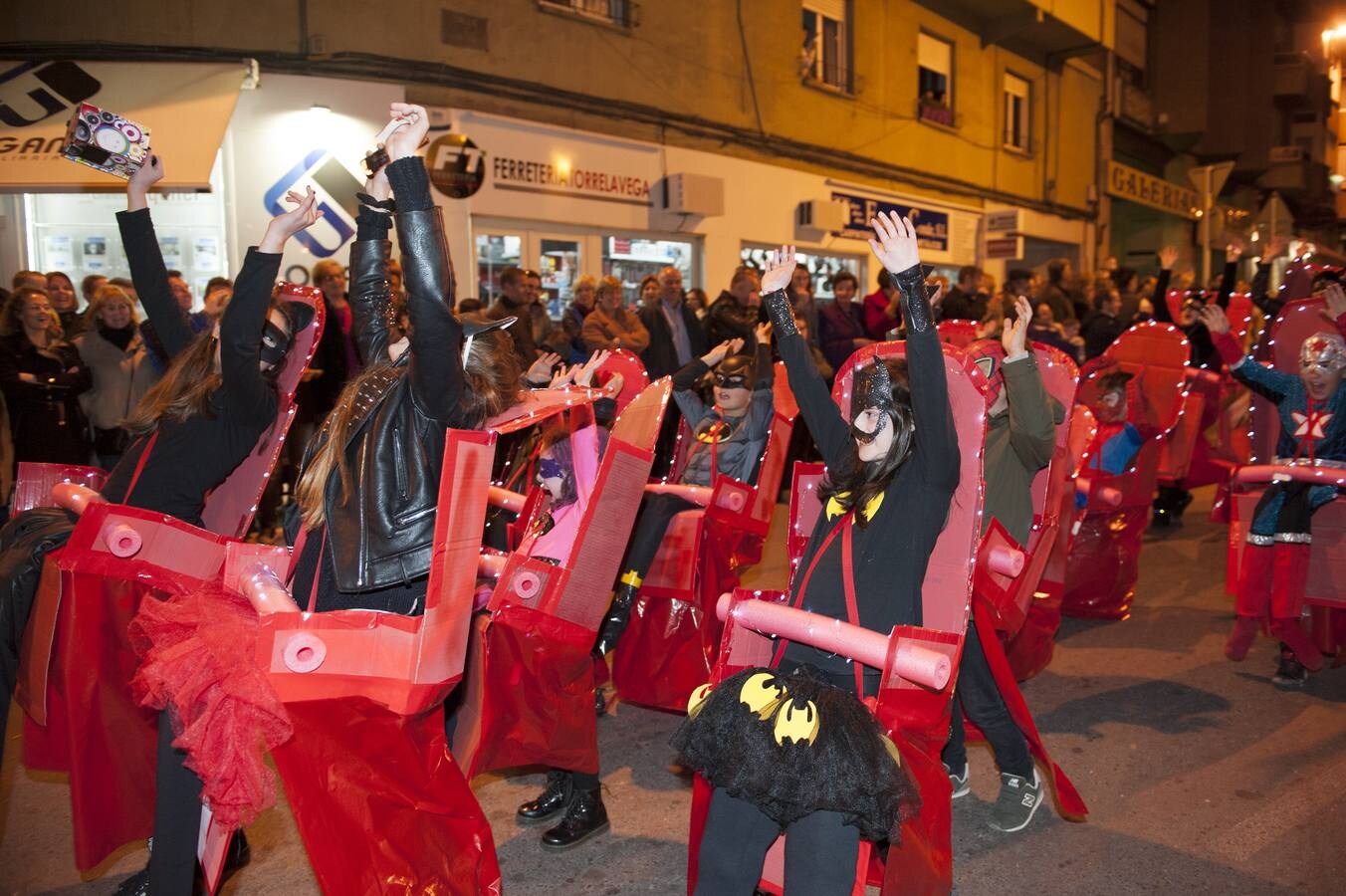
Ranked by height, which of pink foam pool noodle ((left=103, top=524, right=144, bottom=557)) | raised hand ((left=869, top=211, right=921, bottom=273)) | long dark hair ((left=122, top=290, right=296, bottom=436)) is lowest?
pink foam pool noodle ((left=103, top=524, right=144, bottom=557))

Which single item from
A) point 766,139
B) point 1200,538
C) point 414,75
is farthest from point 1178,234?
point 414,75

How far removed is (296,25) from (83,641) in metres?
8.78

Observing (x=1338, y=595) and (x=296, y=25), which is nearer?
(x=1338, y=595)

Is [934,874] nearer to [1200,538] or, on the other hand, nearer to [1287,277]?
[1287,277]

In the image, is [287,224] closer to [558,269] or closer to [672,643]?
[672,643]

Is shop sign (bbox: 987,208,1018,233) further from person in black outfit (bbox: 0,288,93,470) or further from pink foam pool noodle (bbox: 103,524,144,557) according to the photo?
pink foam pool noodle (bbox: 103,524,144,557)

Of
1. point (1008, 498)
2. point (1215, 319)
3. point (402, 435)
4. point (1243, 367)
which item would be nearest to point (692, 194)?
point (1215, 319)

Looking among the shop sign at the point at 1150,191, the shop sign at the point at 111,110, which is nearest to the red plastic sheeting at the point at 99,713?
the shop sign at the point at 111,110

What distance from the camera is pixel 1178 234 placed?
89.4 feet

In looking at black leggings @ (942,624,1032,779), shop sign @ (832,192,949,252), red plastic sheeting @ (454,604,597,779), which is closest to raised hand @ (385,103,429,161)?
red plastic sheeting @ (454,604,597,779)

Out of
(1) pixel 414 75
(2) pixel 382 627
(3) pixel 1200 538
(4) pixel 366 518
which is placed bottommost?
(3) pixel 1200 538

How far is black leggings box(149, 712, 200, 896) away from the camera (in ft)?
9.45

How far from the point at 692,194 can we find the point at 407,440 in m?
11.1

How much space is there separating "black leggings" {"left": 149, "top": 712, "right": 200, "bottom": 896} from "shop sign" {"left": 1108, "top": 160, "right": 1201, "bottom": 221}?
A: 2438cm
